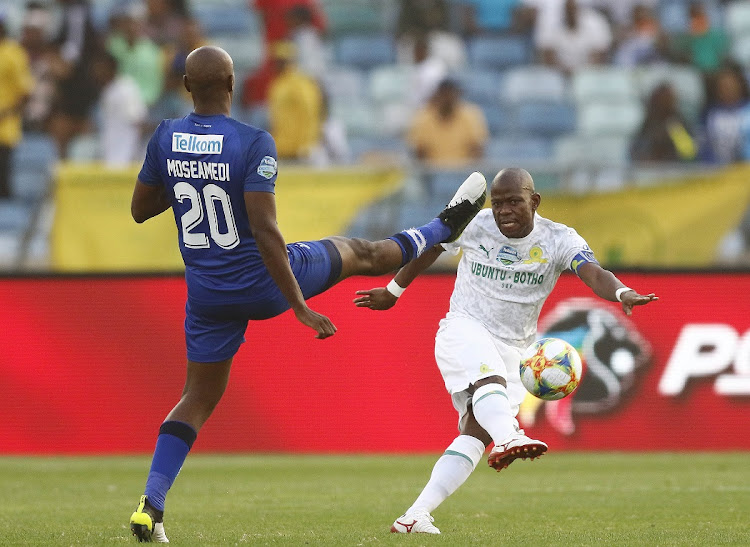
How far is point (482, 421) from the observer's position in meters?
6.99

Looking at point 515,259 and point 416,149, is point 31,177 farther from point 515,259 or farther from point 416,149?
point 515,259

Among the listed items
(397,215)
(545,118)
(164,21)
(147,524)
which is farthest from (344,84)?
(147,524)

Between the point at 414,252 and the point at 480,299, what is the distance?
0.45 meters

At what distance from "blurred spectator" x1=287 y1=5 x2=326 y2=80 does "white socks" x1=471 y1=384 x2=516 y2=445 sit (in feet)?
36.4

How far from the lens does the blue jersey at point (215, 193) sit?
265 inches

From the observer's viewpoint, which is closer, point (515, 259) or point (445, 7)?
point (515, 259)

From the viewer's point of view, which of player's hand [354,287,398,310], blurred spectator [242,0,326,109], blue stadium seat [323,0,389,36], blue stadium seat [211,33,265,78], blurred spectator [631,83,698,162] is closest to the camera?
player's hand [354,287,398,310]

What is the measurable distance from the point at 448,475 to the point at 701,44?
516 inches

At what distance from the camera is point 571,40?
18.9 m

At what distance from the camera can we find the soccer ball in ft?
23.5

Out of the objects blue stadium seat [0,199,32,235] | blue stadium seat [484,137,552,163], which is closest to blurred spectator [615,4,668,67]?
blue stadium seat [484,137,552,163]

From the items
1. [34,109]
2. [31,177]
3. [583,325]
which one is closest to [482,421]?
[583,325]

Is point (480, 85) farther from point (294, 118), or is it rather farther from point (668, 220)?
point (668, 220)

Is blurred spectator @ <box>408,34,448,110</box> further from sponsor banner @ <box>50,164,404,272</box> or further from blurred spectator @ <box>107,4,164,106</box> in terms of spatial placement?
sponsor banner @ <box>50,164,404,272</box>
